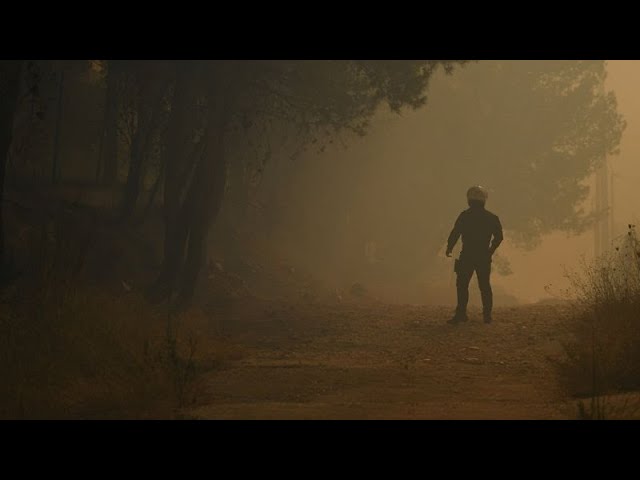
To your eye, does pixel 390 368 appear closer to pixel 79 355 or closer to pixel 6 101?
pixel 79 355

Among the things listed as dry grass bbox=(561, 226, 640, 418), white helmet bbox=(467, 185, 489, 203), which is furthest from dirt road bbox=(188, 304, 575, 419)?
white helmet bbox=(467, 185, 489, 203)

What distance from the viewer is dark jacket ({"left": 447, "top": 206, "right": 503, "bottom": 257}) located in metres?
13.8

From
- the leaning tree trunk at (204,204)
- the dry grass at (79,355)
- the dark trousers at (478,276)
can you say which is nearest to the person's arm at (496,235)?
the dark trousers at (478,276)

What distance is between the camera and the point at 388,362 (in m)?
10.7

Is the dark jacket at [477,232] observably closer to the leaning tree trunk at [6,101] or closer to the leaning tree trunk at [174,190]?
the leaning tree trunk at [174,190]

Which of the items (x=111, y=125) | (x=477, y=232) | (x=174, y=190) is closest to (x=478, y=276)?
(x=477, y=232)

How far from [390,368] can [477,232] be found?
4.49 metres

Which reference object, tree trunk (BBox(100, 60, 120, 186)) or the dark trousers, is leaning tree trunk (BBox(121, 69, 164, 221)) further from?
the dark trousers

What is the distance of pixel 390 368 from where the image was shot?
9.98 metres

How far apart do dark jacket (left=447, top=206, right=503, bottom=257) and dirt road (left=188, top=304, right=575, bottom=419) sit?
1.19 meters

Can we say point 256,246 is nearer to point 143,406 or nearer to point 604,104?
point 604,104

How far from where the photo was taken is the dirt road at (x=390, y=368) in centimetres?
732
